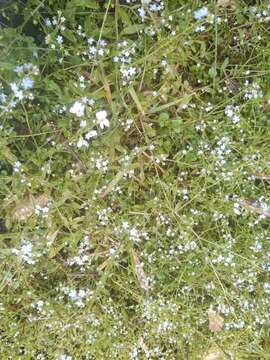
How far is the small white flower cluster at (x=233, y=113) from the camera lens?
2429 mm

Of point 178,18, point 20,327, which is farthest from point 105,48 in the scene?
point 20,327

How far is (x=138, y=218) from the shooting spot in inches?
101

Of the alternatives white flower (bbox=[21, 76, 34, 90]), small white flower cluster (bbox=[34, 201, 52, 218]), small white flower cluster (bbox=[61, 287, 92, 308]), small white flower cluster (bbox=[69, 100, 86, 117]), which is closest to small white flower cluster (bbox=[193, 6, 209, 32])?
small white flower cluster (bbox=[69, 100, 86, 117])

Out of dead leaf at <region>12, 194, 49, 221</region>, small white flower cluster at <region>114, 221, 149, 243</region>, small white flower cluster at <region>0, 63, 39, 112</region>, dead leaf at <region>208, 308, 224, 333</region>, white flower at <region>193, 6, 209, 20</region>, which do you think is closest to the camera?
small white flower cluster at <region>0, 63, 39, 112</region>

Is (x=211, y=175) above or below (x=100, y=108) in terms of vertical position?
below

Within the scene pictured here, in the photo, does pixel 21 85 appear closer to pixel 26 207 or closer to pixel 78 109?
pixel 78 109

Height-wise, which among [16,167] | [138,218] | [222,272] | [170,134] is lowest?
[222,272]

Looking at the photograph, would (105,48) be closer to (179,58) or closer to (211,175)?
(179,58)

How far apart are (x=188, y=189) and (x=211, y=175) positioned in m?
0.15

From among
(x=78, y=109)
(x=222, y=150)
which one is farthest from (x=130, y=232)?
(x=78, y=109)

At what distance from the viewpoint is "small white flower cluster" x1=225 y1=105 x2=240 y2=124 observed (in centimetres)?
243

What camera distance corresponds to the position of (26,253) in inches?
93.5

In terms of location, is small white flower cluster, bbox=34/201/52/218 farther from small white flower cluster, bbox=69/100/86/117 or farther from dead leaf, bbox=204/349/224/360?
dead leaf, bbox=204/349/224/360

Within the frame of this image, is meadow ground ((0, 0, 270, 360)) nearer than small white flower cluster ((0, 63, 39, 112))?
No
